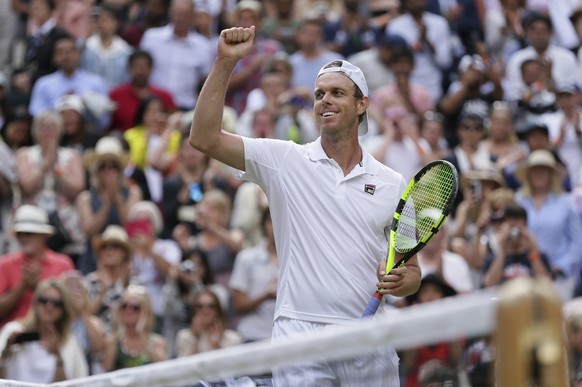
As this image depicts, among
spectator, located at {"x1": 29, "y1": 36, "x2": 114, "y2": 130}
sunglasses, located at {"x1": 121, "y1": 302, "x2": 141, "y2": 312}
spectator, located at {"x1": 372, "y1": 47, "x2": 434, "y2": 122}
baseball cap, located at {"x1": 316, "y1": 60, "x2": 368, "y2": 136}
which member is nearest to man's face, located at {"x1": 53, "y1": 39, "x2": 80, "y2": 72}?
→ spectator, located at {"x1": 29, "y1": 36, "x2": 114, "y2": 130}

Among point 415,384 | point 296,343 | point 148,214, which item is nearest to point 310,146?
point 415,384

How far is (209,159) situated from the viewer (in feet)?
47.4

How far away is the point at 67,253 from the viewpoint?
13.5 m

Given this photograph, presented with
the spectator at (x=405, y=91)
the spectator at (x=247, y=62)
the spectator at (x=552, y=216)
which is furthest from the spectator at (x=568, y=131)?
the spectator at (x=247, y=62)

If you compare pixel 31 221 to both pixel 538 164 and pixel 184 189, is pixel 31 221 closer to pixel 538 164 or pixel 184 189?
pixel 184 189

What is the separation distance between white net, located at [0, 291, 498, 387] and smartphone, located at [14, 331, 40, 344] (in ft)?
17.3

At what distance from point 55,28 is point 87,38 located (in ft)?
1.34

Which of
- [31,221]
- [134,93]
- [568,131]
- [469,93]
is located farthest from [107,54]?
[568,131]

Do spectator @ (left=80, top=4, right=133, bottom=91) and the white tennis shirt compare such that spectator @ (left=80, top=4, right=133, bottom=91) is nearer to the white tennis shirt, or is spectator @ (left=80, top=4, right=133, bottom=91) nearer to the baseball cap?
the baseball cap

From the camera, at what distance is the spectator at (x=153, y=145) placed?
14570 millimetres

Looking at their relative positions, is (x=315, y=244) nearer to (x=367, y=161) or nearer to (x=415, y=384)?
(x=367, y=161)

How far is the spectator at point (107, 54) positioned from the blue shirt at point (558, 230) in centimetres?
592

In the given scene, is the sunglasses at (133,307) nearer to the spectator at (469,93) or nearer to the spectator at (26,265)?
the spectator at (26,265)

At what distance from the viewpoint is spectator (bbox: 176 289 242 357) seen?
11453 millimetres
